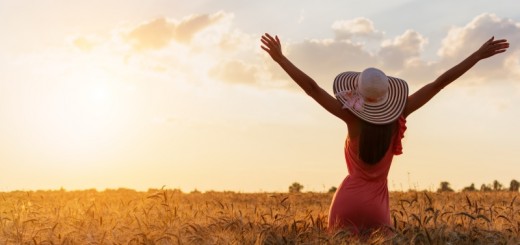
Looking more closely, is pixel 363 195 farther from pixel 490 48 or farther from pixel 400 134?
pixel 490 48

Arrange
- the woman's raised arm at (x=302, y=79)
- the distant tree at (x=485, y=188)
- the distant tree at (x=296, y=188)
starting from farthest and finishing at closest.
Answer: the distant tree at (x=296, y=188) → the distant tree at (x=485, y=188) → the woman's raised arm at (x=302, y=79)

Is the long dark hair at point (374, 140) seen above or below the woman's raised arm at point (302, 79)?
below

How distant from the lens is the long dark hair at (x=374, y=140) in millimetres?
7777

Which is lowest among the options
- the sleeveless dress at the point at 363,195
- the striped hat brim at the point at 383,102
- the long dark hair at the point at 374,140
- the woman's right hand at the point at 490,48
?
the sleeveless dress at the point at 363,195

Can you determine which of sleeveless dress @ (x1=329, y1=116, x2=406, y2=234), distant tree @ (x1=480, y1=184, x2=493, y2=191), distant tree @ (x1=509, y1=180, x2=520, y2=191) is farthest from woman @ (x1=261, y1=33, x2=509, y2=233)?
distant tree @ (x1=509, y1=180, x2=520, y2=191)

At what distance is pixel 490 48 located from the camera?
8.09 meters

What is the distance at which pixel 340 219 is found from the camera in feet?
26.6

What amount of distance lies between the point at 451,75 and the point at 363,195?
1.73m

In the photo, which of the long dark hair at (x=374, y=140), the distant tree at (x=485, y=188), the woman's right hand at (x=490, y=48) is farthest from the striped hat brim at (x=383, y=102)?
the distant tree at (x=485, y=188)

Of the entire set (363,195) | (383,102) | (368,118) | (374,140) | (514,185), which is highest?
(383,102)

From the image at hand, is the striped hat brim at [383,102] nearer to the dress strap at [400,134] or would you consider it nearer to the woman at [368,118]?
the woman at [368,118]

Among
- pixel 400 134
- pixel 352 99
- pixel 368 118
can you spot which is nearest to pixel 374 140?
pixel 368 118

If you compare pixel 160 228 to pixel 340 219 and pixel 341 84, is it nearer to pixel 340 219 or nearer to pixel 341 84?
pixel 340 219

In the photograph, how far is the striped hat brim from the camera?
7.71 meters
